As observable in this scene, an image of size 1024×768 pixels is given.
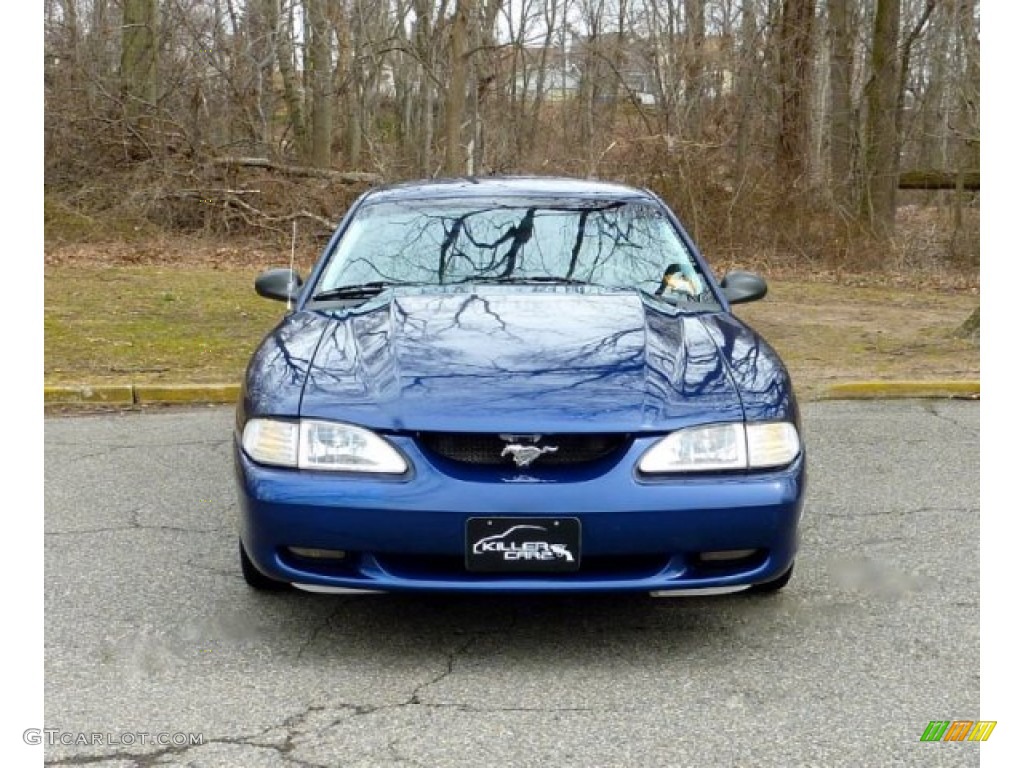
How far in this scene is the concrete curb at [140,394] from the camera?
762 cm

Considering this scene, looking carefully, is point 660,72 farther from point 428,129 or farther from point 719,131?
point 428,129

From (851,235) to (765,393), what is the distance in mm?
13859

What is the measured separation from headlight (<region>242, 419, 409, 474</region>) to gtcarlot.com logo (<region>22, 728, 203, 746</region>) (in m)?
0.82

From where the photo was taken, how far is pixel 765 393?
3625mm

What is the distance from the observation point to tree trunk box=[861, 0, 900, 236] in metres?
18.1

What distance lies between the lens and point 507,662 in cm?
352

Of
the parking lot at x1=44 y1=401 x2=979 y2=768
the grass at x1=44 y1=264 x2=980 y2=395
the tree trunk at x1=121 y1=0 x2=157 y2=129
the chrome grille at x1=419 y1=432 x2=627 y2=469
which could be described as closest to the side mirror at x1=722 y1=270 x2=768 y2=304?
the parking lot at x1=44 y1=401 x2=979 y2=768

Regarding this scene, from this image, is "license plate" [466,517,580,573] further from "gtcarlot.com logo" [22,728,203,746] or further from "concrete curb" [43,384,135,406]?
"concrete curb" [43,384,135,406]

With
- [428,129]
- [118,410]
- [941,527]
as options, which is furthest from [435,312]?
[428,129]

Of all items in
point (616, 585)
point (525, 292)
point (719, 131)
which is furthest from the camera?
point (719, 131)

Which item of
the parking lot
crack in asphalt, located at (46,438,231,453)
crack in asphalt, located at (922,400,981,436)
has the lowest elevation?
the parking lot

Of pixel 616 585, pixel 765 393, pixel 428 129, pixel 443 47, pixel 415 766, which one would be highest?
pixel 443 47

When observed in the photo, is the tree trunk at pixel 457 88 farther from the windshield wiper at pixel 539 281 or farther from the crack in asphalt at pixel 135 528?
the windshield wiper at pixel 539 281

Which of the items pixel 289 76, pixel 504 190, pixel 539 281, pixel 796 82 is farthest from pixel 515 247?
pixel 289 76
